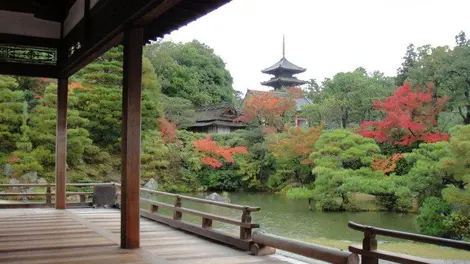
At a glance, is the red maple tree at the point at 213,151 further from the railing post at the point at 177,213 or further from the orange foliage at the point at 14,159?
the railing post at the point at 177,213

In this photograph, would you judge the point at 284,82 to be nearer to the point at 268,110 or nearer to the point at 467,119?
the point at 268,110

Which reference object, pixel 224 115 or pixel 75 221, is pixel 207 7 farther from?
→ pixel 224 115

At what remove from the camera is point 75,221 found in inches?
286

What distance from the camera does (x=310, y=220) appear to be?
14.7 metres

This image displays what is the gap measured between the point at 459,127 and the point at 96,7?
10.3 meters

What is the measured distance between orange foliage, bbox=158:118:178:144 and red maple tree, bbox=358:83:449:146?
28.8 ft

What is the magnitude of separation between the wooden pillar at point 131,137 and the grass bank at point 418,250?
6804mm

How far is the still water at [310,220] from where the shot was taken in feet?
41.7

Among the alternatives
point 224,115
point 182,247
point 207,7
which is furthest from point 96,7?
point 224,115

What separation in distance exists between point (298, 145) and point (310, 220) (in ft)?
18.3

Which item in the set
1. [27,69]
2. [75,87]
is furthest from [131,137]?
[75,87]

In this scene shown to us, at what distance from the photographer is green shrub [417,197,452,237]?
11664 millimetres

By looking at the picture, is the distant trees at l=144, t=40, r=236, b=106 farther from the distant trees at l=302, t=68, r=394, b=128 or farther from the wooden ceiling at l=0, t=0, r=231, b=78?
the wooden ceiling at l=0, t=0, r=231, b=78

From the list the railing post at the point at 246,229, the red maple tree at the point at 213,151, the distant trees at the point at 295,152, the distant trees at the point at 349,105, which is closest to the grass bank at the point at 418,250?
the railing post at the point at 246,229
